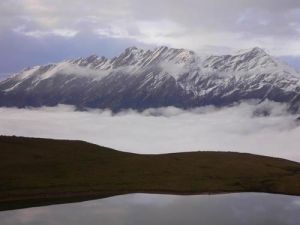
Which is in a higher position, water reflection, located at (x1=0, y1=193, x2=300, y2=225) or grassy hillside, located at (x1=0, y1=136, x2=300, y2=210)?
grassy hillside, located at (x1=0, y1=136, x2=300, y2=210)

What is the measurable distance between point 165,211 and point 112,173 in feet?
98.4

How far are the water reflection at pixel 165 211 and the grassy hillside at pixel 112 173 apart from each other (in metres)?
6.39

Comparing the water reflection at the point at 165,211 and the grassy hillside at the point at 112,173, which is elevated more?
the grassy hillside at the point at 112,173

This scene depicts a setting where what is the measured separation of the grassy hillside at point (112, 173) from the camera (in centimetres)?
8938

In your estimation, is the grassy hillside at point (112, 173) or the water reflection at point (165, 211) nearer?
the water reflection at point (165, 211)

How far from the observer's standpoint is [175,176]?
106438 millimetres

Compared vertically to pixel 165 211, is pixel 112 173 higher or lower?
higher

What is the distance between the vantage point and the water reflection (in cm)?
6881

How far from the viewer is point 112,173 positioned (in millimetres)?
104500

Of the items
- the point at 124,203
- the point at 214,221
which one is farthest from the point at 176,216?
the point at 124,203

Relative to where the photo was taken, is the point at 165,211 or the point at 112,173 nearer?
the point at 165,211

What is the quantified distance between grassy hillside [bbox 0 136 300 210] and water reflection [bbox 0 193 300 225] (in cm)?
639

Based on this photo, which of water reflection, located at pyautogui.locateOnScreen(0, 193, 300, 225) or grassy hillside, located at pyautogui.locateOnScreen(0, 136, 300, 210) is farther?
grassy hillside, located at pyautogui.locateOnScreen(0, 136, 300, 210)

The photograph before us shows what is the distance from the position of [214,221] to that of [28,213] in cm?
2534
